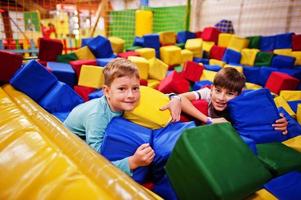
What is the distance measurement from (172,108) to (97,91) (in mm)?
1296

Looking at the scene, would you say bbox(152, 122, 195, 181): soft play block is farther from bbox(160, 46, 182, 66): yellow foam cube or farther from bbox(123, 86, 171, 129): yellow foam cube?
bbox(160, 46, 182, 66): yellow foam cube

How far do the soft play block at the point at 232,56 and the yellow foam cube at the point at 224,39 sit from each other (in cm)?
35

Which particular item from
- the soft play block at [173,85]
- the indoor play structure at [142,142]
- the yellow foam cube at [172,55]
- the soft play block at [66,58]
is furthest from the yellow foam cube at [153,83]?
the soft play block at [66,58]

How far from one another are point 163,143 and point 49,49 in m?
2.21

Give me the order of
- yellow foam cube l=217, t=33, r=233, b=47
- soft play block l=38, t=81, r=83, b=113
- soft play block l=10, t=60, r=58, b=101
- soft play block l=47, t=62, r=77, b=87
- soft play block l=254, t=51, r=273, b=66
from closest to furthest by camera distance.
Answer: soft play block l=10, t=60, r=58, b=101 → soft play block l=38, t=81, r=83, b=113 → soft play block l=47, t=62, r=77, b=87 → soft play block l=254, t=51, r=273, b=66 → yellow foam cube l=217, t=33, r=233, b=47

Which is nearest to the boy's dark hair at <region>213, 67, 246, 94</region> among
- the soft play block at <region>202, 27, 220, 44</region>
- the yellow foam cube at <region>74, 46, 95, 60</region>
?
the yellow foam cube at <region>74, 46, 95, 60</region>

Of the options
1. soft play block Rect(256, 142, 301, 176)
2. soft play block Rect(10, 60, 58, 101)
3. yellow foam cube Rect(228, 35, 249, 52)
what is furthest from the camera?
yellow foam cube Rect(228, 35, 249, 52)

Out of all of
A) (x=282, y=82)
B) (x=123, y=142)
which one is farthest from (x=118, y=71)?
(x=282, y=82)

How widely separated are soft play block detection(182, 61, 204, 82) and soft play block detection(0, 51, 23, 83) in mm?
1853

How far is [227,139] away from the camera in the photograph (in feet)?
2.42

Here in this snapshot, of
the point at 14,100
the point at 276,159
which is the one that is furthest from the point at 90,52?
the point at 276,159

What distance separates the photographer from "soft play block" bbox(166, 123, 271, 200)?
0.63m

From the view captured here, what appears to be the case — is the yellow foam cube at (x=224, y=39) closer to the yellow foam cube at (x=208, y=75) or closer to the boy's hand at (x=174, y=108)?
the yellow foam cube at (x=208, y=75)

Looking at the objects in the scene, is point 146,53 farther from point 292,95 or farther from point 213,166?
point 213,166
